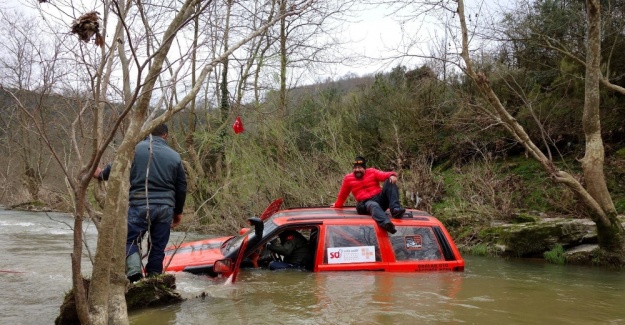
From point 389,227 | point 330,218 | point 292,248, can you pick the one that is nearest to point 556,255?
point 389,227

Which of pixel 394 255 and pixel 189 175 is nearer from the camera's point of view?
pixel 394 255

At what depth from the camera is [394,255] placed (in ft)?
24.5

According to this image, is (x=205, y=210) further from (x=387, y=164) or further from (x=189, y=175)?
(x=387, y=164)

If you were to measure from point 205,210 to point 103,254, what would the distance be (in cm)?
1217

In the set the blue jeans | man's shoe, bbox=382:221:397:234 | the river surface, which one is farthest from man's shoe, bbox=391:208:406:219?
the blue jeans

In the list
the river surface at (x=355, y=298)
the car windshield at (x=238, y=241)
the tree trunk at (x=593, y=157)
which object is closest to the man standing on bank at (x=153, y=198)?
the river surface at (x=355, y=298)

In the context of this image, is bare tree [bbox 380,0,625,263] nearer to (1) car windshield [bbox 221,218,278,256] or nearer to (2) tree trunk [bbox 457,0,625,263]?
(2) tree trunk [bbox 457,0,625,263]

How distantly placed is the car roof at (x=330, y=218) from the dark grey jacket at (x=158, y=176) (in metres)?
1.51

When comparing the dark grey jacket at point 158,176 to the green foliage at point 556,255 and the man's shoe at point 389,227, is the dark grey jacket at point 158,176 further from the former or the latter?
the green foliage at point 556,255

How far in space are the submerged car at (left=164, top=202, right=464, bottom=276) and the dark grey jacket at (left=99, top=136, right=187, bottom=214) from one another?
1084 mm

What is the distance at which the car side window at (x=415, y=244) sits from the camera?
7.55m

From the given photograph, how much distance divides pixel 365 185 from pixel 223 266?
3.30m

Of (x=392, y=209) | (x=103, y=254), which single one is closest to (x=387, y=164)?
(x=392, y=209)

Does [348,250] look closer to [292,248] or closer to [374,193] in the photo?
[292,248]
